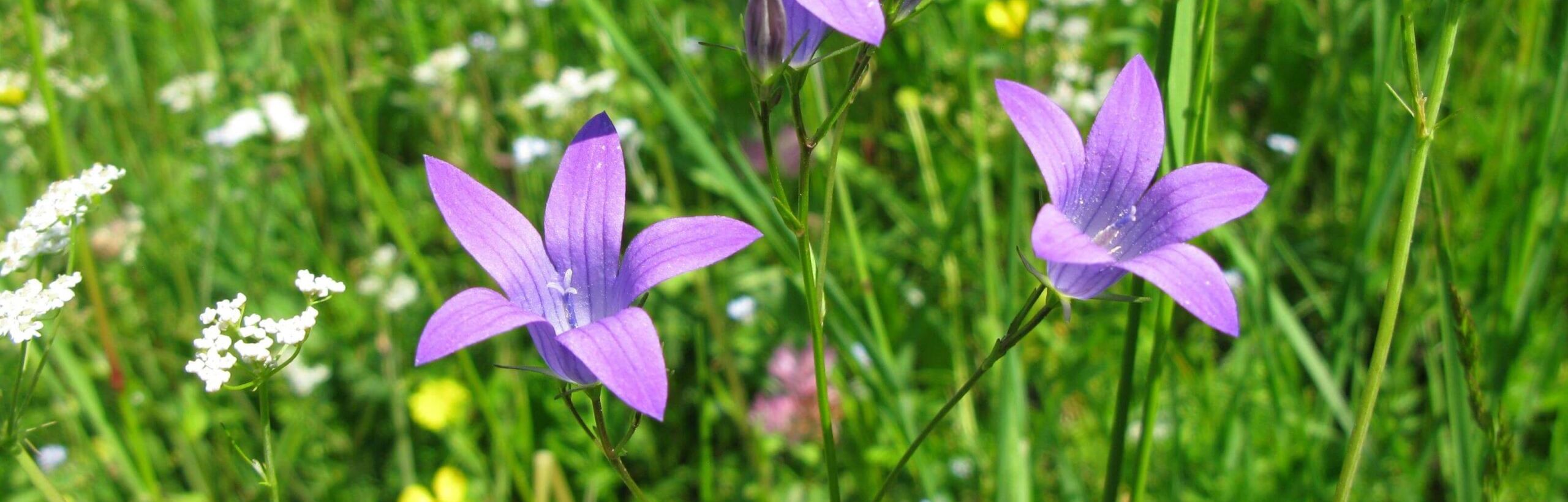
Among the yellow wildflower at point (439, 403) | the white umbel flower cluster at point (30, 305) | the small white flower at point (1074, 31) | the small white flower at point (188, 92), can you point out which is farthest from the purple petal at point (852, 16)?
the small white flower at point (188, 92)

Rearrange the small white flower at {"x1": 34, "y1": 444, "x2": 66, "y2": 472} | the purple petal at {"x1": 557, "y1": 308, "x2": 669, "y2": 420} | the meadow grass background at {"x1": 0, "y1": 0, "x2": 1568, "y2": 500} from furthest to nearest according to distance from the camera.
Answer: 1. the small white flower at {"x1": 34, "y1": 444, "x2": 66, "y2": 472}
2. the meadow grass background at {"x1": 0, "y1": 0, "x2": 1568, "y2": 500}
3. the purple petal at {"x1": 557, "y1": 308, "x2": 669, "y2": 420}

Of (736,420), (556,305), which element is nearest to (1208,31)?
(556,305)

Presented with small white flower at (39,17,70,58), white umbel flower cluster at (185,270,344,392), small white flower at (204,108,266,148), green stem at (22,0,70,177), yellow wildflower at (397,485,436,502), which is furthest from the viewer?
small white flower at (204,108,266,148)

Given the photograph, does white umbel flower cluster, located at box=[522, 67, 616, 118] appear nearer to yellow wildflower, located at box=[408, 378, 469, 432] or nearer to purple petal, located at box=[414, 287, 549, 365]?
yellow wildflower, located at box=[408, 378, 469, 432]

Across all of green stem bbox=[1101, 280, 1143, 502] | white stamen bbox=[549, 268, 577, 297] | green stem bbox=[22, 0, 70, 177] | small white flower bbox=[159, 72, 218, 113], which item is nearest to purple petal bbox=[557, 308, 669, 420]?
white stamen bbox=[549, 268, 577, 297]

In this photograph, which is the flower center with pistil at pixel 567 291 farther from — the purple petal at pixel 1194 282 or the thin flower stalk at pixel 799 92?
the purple petal at pixel 1194 282

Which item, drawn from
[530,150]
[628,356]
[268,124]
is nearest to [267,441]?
[628,356]

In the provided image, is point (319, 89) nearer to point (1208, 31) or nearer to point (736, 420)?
point (736, 420)
